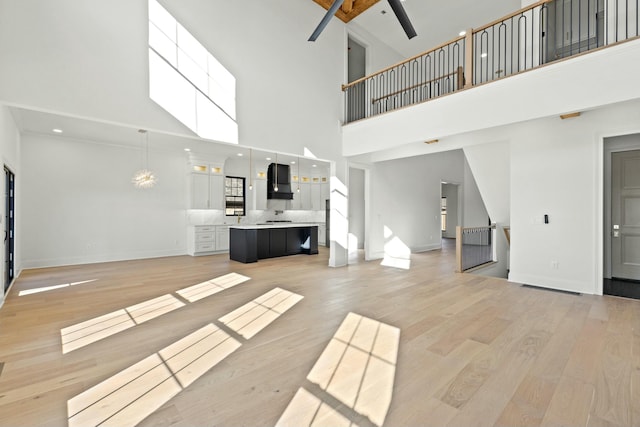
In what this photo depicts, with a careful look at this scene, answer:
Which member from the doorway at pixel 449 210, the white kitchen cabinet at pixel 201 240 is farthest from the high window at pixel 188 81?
the doorway at pixel 449 210

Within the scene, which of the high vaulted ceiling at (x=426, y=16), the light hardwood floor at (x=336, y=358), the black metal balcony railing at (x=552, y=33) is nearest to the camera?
the light hardwood floor at (x=336, y=358)

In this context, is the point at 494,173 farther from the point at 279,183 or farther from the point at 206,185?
the point at 206,185

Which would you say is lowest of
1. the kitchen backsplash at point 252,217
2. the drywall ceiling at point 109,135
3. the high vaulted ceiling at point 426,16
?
the kitchen backsplash at point 252,217

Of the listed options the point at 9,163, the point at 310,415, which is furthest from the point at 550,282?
the point at 9,163

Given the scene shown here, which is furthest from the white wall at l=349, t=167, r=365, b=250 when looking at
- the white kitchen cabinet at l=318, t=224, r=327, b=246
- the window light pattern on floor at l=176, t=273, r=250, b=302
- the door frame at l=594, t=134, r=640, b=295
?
the door frame at l=594, t=134, r=640, b=295

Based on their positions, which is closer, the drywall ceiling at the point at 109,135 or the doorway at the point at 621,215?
the drywall ceiling at the point at 109,135

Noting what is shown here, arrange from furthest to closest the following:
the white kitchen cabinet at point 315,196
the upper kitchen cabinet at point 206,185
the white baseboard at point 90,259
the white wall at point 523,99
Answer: the white kitchen cabinet at point 315,196 → the upper kitchen cabinet at point 206,185 → the white baseboard at point 90,259 → the white wall at point 523,99

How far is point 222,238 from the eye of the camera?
915 cm

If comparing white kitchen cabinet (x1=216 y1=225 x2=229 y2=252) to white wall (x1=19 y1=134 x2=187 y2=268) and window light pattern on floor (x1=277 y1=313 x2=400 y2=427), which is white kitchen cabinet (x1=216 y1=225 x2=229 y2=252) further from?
window light pattern on floor (x1=277 y1=313 x2=400 y2=427)

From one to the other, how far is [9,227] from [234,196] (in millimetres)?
5483

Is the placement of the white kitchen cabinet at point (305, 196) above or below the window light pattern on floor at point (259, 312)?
above

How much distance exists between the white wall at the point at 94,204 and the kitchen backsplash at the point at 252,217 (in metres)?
0.39

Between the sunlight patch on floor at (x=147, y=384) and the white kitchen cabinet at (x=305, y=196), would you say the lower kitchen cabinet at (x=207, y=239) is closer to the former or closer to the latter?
the white kitchen cabinet at (x=305, y=196)

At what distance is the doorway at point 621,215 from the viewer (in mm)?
5395
